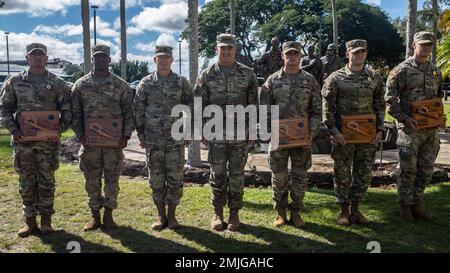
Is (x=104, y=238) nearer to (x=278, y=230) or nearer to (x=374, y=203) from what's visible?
(x=278, y=230)

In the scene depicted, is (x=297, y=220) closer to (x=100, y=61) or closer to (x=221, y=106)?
(x=221, y=106)

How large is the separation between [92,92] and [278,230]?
256 centimetres

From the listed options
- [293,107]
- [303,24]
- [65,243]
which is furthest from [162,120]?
[303,24]

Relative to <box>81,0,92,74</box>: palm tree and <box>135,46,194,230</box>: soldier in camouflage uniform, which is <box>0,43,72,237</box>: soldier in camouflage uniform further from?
<box>81,0,92,74</box>: palm tree

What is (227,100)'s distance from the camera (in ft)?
15.7

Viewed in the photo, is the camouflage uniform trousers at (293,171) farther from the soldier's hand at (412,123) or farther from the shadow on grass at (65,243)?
the shadow on grass at (65,243)

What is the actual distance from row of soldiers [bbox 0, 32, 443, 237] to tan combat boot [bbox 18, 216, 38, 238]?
13mm

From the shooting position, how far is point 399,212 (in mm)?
5418

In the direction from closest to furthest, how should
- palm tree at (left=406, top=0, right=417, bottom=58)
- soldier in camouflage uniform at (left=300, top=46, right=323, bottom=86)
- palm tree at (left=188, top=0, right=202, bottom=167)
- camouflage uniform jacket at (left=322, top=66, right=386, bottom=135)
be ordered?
camouflage uniform jacket at (left=322, top=66, right=386, bottom=135) → palm tree at (left=188, top=0, right=202, bottom=167) → palm tree at (left=406, top=0, right=417, bottom=58) → soldier in camouflage uniform at (left=300, top=46, right=323, bottom=86)

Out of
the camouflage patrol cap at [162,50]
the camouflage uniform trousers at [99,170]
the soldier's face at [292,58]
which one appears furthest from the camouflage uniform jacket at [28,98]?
the soldier's face at [292,58]

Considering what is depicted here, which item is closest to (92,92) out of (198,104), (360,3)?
(198,104)

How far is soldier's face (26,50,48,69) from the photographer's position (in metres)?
4.65

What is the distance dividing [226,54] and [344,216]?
2.32 m

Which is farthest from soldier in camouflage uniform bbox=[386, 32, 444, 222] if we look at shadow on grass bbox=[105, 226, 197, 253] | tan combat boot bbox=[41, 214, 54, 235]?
tan combat boot bbox=[41, 214, 54, 235]
